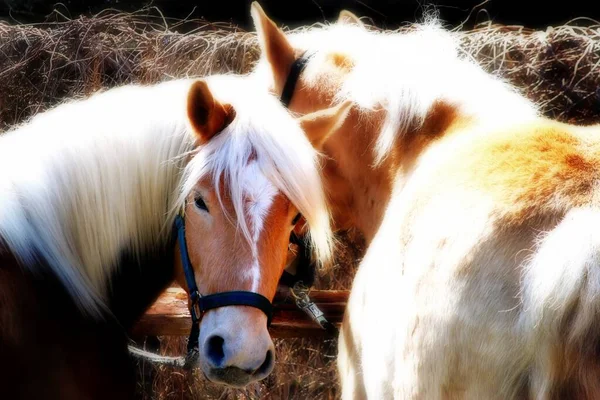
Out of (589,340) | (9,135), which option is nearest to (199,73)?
(9,135)

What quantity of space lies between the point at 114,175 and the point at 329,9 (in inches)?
191

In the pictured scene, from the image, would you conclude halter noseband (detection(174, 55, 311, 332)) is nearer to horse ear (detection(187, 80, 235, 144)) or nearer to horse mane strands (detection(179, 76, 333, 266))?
horse mane strands (detection(179, 76, 333, 266))

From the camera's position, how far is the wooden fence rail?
9.37 ft

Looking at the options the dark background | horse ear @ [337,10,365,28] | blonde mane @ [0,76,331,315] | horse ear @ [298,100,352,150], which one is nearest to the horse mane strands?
blonde mane @ [0,76,331,315]

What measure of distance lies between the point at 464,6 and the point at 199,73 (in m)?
3.14

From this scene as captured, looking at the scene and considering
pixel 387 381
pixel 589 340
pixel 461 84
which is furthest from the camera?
pixel 461 84

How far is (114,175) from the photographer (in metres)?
1.97

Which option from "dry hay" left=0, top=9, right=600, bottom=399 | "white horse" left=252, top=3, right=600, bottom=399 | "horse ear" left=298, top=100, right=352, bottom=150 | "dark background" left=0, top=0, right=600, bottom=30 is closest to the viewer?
"white horse" left=252, top=3, right=600, bottom=399

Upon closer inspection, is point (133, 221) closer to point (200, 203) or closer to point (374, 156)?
point (200, 203)

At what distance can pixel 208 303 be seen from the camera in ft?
6.09

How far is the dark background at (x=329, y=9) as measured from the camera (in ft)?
19.5

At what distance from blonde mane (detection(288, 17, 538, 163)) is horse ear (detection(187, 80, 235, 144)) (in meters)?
→ 0.65

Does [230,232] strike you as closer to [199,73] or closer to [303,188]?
[303,188]

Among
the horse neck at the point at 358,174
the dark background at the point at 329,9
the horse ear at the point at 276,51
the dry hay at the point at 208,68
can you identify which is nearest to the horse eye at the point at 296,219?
the horse neck at the point at 358,174
